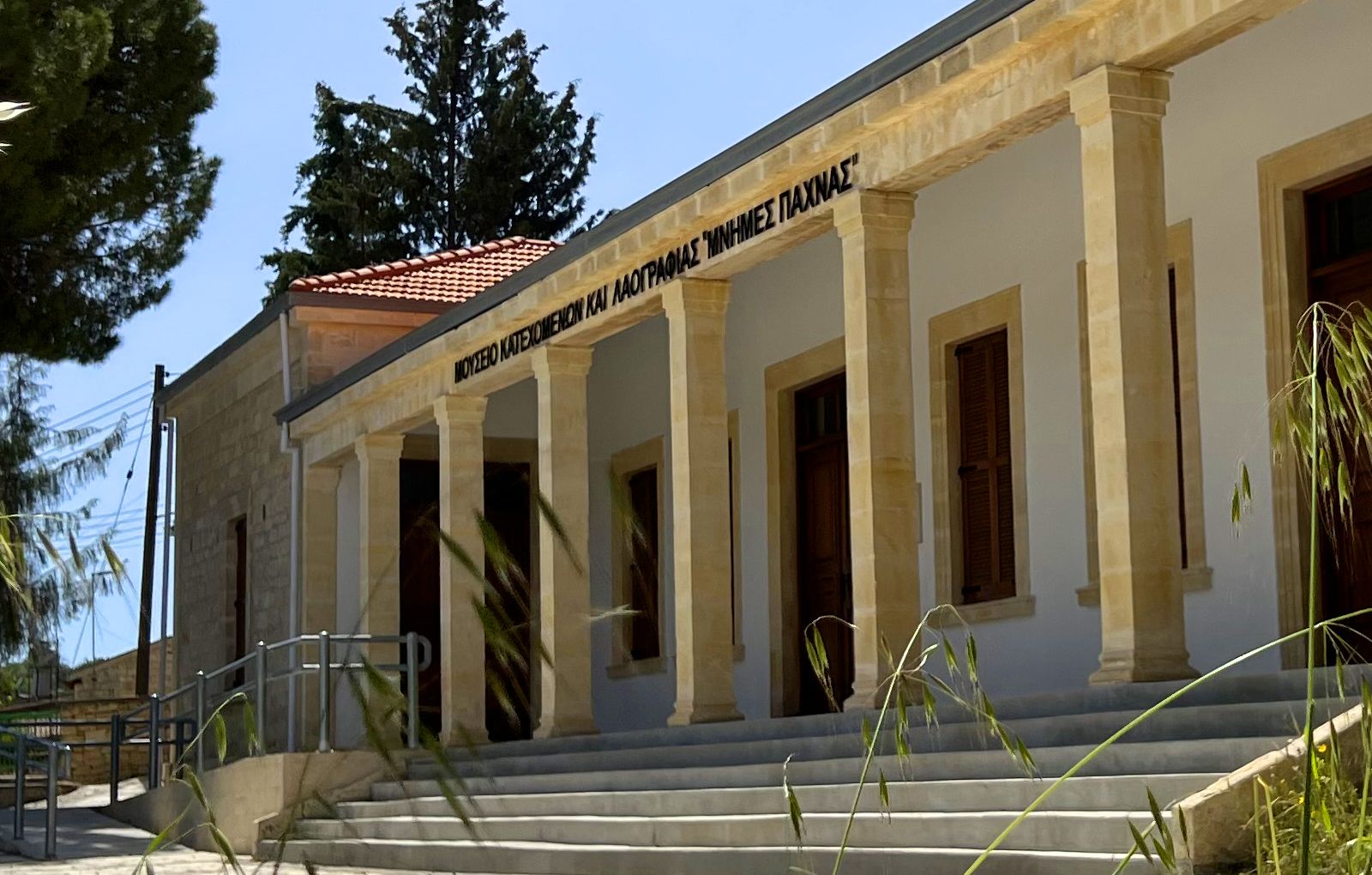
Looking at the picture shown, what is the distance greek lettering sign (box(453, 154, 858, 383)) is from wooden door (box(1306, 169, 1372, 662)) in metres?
2.48

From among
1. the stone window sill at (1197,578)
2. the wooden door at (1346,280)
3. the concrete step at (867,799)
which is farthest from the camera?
the stone window sill at (1197,578)

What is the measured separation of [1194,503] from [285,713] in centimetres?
1070

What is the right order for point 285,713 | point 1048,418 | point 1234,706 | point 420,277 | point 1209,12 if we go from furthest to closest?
point 420,277, point 285,713, point 1048,418, point 1209,12, point 1234,706

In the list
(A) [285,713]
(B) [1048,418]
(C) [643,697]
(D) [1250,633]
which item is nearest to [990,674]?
(B) [1048,418]

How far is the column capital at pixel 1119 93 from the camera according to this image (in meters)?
8.29

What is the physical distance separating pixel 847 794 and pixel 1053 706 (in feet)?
3.46

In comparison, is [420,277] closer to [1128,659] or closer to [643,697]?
[643,697]

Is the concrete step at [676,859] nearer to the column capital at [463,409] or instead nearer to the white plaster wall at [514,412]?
the column capital at [463,409]

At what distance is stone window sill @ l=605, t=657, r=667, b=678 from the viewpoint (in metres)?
16.6

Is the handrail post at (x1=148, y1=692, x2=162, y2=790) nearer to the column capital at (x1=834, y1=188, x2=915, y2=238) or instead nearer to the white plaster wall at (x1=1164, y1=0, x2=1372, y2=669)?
the column capital at (x1=834, y1=188, x2=915, y2=238)

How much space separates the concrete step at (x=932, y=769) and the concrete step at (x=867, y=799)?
124mm

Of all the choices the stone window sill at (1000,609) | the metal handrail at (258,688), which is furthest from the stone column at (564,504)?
the stone window sill at (1000,609)

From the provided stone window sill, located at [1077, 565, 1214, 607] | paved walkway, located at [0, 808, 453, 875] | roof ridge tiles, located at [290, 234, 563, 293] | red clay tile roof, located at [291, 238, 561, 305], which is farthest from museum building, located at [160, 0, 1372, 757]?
paved walkway, located at [0, 808, 453, 875]

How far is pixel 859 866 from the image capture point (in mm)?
7117
